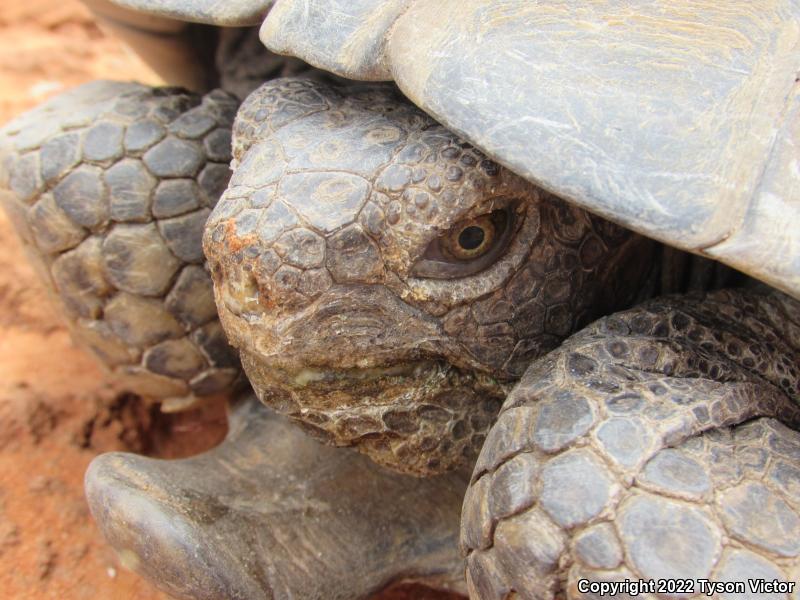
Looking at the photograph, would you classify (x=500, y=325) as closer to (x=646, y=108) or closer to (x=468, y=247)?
(x=468, y=247)

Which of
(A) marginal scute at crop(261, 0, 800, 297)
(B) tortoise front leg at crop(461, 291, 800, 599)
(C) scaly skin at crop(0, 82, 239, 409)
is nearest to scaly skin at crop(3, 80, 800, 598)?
(B) tortoise front leg at crop(461, 291, 800, 599)

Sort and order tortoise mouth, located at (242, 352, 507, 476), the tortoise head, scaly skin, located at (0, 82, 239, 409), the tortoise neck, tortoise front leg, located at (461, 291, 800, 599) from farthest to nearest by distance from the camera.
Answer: scaly skin, located at (0, 82, 239, 409), the tortoise neck, tortoise mouth, located at (242, 352, 507, 476), the tortoise head, tortoise front leg, located at (461, 291, 800, 599)

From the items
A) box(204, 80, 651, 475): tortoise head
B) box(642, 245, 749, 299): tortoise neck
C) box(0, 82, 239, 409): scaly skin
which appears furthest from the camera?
box(0, 82, 239, 409): scaly skin

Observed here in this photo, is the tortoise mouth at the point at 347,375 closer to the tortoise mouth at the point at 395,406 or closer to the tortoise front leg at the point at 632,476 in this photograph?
the tortoise mouth at the point at 395,406

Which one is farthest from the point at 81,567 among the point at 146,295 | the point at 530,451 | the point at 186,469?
the point at 530,451

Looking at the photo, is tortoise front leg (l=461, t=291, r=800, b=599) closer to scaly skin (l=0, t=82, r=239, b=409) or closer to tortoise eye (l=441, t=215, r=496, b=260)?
tortoise eye (l=441, t=215, r=496, b=260)

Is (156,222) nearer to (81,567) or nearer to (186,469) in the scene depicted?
(186,469)
